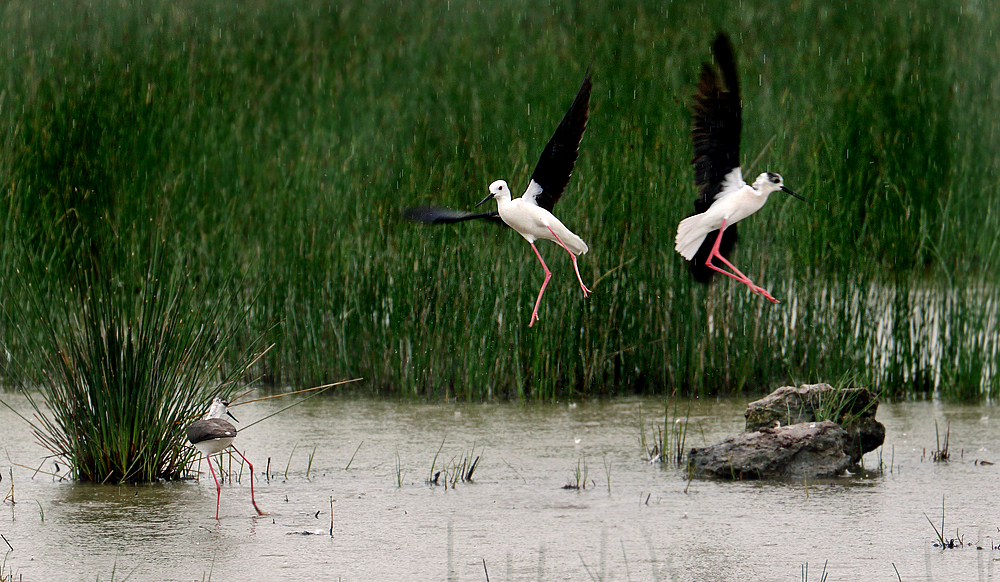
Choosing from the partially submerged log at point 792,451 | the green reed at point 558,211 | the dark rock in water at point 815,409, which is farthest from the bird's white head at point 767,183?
the green reed at point 558,211

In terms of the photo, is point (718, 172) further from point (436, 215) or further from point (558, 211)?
point (558, 211)

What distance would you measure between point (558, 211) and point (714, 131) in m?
3.22

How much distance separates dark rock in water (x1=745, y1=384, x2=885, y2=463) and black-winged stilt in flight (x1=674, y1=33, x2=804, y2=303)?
1.62m

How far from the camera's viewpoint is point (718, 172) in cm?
391

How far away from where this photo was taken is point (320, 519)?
436cm

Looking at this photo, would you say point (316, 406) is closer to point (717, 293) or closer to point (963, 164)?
point (717, 293)

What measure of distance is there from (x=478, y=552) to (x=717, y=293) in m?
3.33

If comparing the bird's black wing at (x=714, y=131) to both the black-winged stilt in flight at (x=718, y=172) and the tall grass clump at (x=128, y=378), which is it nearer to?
the black-winged stilt in flight at (x=718, y=172)

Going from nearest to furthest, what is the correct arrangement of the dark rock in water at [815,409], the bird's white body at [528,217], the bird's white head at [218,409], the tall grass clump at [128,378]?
1. the bird's white body at [528,217]
2. the bird's white head at [218,409]
3. the tall grass clump at [128,378]
4. the dark rock in water at [815,409]

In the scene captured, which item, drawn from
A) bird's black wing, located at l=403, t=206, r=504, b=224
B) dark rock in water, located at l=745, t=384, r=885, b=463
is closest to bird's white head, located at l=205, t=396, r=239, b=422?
bird's black wing, located at l=403, t=206, r=504, b=224

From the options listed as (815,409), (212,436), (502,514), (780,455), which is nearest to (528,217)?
(502,514)

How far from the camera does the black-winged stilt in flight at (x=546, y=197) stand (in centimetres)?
346

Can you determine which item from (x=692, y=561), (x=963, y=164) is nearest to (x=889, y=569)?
(x=692, y=561)

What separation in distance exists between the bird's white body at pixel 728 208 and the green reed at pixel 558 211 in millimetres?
2848
